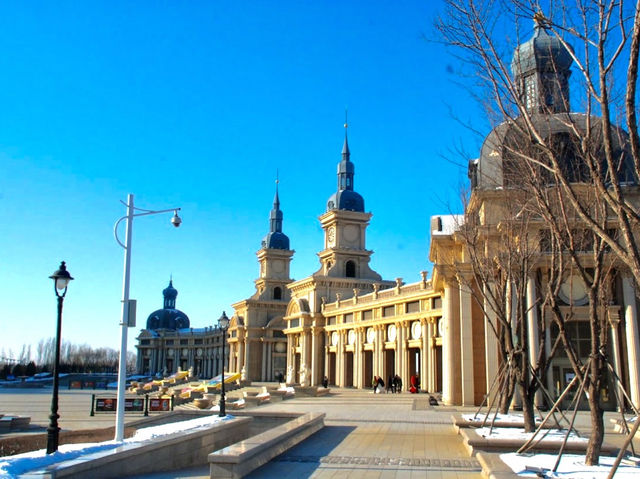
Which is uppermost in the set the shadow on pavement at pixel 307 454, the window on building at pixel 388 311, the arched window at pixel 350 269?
the arched window at pixel 350 269

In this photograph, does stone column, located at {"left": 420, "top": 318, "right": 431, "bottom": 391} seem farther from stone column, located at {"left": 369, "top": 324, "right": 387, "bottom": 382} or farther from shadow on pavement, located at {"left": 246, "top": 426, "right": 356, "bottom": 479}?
shadow on pavement, located at {"left": 246, "top": 426, "right": 356, "bottom": 479}

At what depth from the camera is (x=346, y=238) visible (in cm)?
6875

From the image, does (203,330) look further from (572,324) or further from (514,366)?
(514,366)

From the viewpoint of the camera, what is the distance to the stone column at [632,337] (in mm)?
25047

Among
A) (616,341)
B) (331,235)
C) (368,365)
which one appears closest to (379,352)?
(368,365)

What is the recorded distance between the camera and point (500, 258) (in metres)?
17.2

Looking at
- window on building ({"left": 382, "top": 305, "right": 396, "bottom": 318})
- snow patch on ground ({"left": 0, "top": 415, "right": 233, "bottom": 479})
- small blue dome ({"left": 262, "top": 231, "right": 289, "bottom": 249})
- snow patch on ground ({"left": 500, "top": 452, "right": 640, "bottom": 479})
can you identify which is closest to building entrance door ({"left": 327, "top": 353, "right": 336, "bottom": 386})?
window on building ({"left": 382, "top": 305, "right": 396, "bottom": 318})

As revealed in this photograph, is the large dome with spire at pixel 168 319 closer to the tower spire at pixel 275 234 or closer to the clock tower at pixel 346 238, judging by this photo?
the tower spire at pixel 275 234

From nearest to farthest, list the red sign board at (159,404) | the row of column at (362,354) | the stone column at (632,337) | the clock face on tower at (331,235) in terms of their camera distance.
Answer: the stone column at (632,337) → the red sign board at (159,404) → the row of column at (362,354) → the clock face on tower at (331,235)

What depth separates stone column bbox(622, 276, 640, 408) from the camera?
25047mm

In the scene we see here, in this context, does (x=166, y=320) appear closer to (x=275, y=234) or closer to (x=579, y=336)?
(x=275, y=234)

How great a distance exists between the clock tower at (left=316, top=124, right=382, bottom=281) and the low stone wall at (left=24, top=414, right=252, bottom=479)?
5052cm

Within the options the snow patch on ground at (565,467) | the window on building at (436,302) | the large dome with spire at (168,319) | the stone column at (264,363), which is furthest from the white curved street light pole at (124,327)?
the large dome with spire at (168,319)

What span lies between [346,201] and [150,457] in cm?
5807
